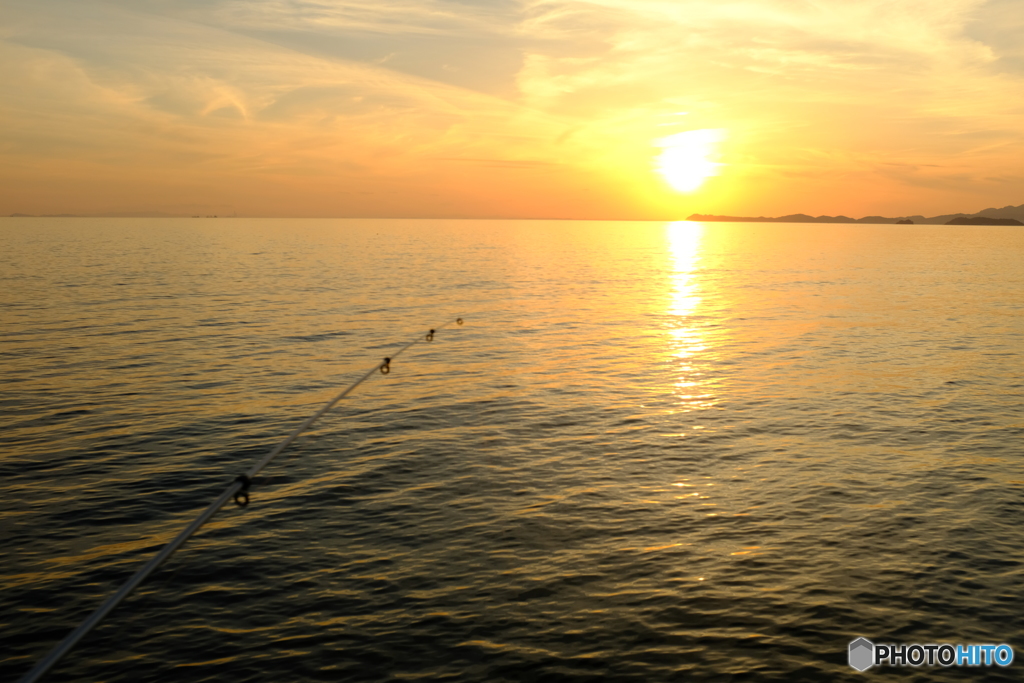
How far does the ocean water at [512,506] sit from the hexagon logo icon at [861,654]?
0.23 metres

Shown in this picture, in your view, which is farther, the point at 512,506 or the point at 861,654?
the point at 512,506

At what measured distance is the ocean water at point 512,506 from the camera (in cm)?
1183

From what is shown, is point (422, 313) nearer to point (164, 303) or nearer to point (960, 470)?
point (164, 303)

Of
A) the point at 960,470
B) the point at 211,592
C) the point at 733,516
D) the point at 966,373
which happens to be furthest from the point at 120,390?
the point at 966,373

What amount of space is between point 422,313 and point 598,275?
50084mm

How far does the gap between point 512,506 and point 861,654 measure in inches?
324

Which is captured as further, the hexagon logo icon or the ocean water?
the ocean water

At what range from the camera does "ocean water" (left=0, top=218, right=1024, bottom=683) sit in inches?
466

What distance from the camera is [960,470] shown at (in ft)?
66.2

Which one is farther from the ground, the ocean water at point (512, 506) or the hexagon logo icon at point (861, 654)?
the ocean water at point (512, 506)

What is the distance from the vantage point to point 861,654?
11586 mm

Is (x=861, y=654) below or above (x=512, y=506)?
below

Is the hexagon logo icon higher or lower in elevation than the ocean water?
lower

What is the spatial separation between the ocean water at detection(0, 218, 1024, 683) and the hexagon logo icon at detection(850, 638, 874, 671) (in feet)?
0.76
